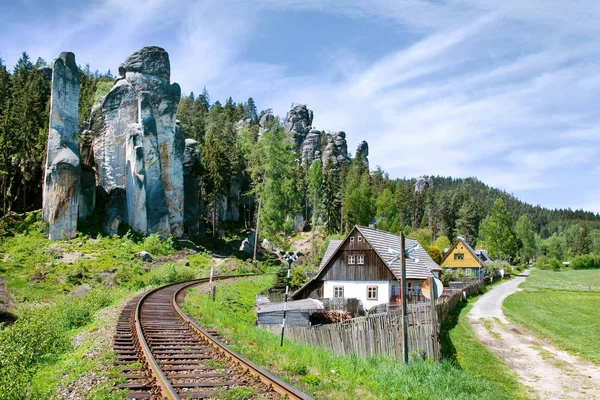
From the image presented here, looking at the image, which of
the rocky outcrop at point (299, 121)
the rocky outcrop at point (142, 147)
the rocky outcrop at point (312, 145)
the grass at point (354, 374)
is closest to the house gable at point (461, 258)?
the rocky outcrop at point (142, 147)

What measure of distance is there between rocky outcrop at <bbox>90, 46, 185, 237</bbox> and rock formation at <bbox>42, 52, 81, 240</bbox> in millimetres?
5017

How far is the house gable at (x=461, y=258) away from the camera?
6744cm

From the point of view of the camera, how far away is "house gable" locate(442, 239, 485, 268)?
67.4 meters

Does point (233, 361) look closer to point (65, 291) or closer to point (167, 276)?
point (65, 291)

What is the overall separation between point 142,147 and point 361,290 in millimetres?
32499

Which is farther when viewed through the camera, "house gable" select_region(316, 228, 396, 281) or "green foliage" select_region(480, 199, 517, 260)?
"green foliage" select_region(480, 199, 517, 260)

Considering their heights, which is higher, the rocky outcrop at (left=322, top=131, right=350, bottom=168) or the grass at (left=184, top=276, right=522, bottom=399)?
the rocky outcrop at (left=322, top=131, right=350, bottom=168)

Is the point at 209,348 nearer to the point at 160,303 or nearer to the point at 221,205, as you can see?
the point at 160,303

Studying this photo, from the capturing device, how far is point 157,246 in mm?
48938

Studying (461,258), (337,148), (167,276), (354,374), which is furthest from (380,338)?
(337,148)

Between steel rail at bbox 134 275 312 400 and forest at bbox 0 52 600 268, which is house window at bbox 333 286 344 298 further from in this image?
steel rail at bbox 134 275 312 400

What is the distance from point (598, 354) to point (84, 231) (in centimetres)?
4528

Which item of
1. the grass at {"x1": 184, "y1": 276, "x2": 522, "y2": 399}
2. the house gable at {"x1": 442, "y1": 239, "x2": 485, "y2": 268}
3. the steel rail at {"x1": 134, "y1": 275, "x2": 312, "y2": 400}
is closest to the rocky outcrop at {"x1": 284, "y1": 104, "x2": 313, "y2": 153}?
the house gable at {"x1": 442, "y1": 239, "x2": 485, "y2": 268}

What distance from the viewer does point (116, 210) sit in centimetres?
5119
